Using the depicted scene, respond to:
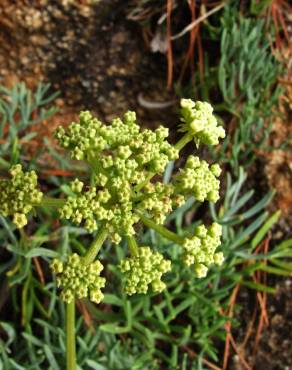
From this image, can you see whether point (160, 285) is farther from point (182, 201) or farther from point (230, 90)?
point (230, 90)

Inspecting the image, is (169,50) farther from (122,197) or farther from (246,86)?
(122,197)

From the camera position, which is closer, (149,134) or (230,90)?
(149,134)

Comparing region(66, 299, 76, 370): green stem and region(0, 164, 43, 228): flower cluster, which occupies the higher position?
region(0, 164, 43, 228): flower cluster

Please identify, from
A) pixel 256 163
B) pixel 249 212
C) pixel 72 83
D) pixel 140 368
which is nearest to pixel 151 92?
pixel 72 83

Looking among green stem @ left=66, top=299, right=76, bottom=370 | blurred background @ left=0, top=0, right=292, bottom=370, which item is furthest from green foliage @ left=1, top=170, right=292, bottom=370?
green stem @ left=66, top=299, right=76, bottom=370

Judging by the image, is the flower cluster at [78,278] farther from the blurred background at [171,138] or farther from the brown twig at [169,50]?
the brown twig at [169,50]

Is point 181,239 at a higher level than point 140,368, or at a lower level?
higher

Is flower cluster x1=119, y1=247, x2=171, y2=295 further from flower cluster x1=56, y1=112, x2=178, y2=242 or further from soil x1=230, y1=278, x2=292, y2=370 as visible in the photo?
soil x1=230, y1=278, x2=292, y2=370

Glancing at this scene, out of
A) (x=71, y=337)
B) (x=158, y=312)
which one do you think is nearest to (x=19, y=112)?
(x=158, y=312)
